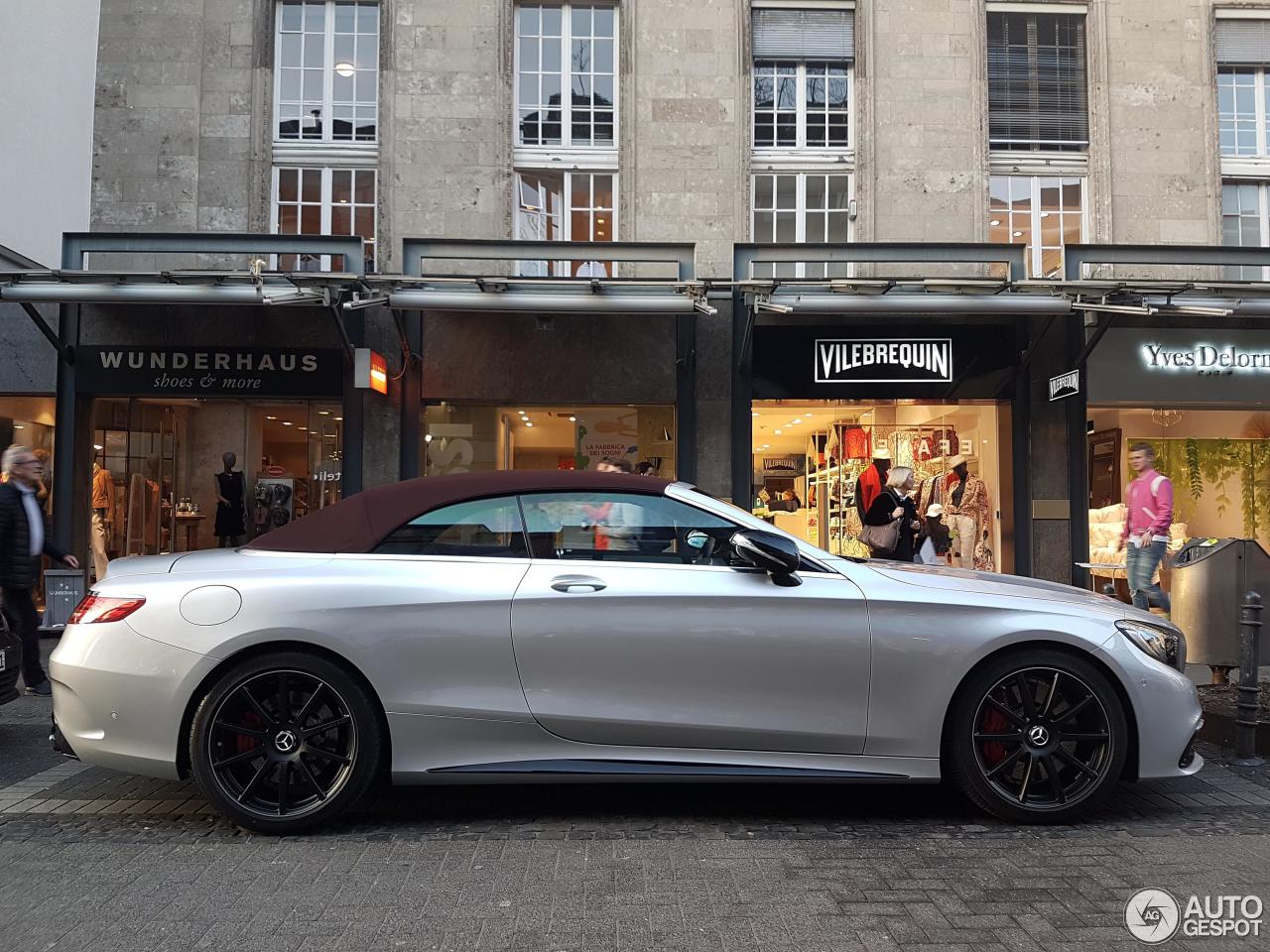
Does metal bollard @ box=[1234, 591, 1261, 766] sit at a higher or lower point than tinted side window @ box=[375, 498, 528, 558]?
lower

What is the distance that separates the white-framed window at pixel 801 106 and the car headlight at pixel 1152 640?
10159 millimetres

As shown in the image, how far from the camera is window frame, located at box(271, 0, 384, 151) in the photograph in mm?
13219

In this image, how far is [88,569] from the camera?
12258 millimetres

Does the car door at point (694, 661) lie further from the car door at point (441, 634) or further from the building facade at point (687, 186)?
the building facade at point (687, 186)

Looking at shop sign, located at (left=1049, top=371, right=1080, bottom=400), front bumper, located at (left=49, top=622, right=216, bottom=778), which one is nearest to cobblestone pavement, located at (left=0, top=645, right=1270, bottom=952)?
front bumper, located at (left=49, top=622, right=216, bottom=778)

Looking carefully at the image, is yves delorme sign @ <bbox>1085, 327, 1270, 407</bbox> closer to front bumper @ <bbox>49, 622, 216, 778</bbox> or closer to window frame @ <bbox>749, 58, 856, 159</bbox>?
window frame @ <bbox>749, 58, 856, 159</bbox>

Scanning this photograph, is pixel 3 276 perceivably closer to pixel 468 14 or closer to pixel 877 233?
pixel 468 14

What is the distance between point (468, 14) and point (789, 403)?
6.54m

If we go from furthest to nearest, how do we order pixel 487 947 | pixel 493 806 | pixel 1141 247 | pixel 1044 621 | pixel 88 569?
pixel 88 569 < pixel 1141 247 < pixel 493 806 < pixel 1044 621 < pixel 487 947

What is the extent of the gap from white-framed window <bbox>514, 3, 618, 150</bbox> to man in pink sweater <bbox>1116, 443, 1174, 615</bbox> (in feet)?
25.6

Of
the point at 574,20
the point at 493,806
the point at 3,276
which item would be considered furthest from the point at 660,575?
the point at 574,20

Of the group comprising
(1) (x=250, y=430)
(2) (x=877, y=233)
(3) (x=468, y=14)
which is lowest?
(1) (x=250, y=430)

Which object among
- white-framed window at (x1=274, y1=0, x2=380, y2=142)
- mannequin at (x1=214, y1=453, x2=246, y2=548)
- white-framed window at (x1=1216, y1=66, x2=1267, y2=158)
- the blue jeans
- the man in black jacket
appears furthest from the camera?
white-framed window at (x1=1216, y1=66, x2=1267, y2=158)

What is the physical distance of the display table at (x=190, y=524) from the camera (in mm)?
12789
